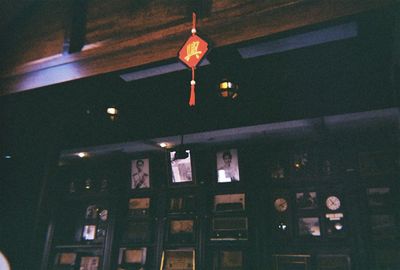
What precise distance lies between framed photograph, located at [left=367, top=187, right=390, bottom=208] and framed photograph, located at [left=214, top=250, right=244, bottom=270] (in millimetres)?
2539

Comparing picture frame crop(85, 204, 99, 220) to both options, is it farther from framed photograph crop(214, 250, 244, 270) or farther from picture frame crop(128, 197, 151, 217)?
framed photograph crop(214, 250, 244, 270)

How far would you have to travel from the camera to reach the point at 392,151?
5586 millimetres

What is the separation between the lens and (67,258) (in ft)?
24.6

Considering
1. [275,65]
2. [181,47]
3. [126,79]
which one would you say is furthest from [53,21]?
[275,65]

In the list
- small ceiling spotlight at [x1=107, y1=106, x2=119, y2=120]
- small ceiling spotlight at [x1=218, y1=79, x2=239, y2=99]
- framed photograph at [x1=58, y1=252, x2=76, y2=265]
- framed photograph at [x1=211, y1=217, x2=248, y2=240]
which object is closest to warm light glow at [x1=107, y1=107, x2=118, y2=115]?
small ceiling spotlight at [x1=107, y1=106, x2=119, y2=120]

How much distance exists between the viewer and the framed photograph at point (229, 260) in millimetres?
6070

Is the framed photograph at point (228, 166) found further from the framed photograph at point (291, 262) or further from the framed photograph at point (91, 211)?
the framed photograph at point (91, 211)

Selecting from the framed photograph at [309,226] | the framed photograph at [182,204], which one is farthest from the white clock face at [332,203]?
the framed photograph at [182,204]

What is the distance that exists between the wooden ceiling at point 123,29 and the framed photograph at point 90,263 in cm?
483

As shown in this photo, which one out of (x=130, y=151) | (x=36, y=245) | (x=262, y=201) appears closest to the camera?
(x=36, y=245)

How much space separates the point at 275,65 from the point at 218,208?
11.4ft

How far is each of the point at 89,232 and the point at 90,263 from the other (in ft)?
2.57

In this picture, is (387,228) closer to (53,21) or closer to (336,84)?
(336,84)

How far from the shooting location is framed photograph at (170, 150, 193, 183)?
7.00 metres
